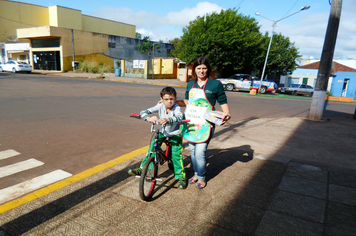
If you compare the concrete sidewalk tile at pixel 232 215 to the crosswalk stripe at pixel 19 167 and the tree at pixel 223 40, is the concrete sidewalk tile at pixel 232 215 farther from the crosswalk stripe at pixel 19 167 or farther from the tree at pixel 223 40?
the tree at pixel 223 40

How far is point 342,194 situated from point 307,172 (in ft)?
2.35

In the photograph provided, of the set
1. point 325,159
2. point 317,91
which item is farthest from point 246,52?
point 325,159

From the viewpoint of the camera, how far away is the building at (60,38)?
3275cm

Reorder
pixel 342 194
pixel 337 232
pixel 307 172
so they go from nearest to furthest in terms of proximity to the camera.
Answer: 1. pixel 337 232
2. pixel 342 194
3. pixel 307 172

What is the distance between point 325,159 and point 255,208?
249 centimetres

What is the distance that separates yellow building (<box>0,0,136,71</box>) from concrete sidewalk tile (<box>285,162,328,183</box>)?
33765 millimetres

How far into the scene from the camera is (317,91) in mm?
8383

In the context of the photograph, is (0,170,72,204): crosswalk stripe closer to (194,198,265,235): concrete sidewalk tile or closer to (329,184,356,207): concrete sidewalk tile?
(194,198,265,235): concrete sidewalk tile

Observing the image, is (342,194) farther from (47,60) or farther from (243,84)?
(47,60)

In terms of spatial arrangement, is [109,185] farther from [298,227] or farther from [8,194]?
[298,227]

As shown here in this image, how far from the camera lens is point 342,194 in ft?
10.7

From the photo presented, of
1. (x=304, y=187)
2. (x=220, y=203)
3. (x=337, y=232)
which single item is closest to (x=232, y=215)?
(x=220, y=203)

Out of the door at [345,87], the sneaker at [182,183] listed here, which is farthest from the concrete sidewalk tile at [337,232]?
the door at [345,87]

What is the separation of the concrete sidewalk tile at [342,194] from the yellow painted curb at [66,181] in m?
3.09
